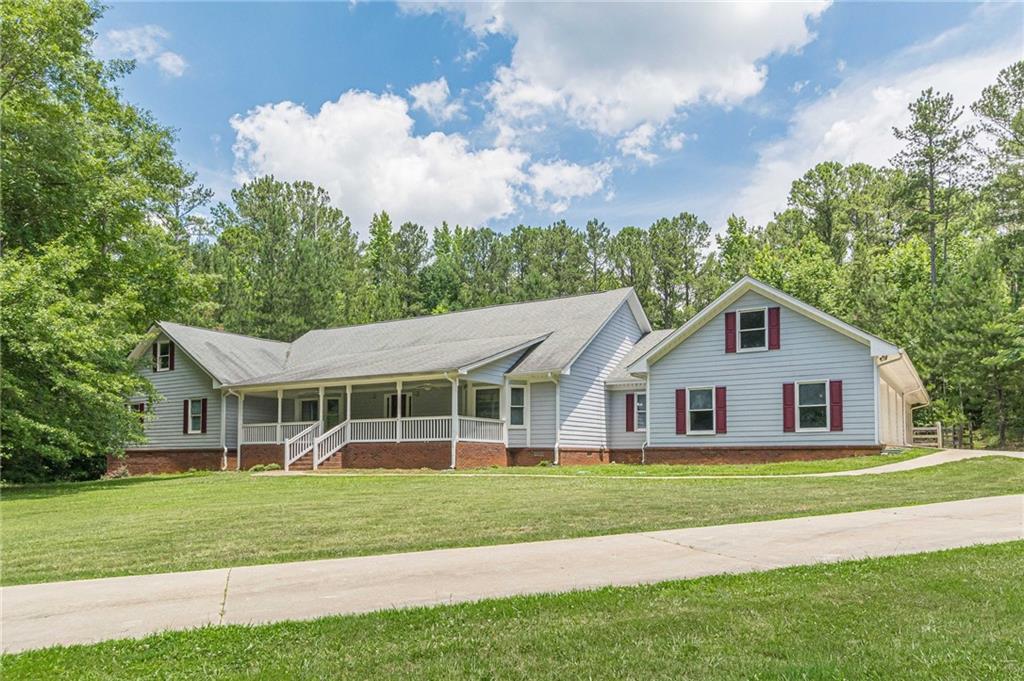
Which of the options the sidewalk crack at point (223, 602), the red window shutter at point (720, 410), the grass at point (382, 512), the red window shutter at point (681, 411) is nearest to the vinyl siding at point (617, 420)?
the red window shutter at point (681, 411)

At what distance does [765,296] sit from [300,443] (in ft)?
50.9

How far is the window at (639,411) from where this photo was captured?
27953mm

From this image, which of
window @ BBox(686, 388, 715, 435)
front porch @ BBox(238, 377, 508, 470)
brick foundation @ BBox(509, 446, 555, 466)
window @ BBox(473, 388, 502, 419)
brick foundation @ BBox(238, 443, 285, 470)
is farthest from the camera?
window @ BBox(473, 388, 502, 419)

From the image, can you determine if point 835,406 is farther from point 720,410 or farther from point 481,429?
point 481,429

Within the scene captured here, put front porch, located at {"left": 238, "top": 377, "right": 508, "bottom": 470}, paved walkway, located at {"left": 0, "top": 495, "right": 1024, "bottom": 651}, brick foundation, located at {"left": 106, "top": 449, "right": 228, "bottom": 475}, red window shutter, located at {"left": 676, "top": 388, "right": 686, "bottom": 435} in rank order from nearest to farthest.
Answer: paved walkway, located at {"left": 0, "top": 495, "right": 1024, "bottom": 651} → red window shutter, located at {"left": 676, "top": 388, "right": 686, "bottom": 435} → front porch, located at {"left": 238, "top": 377, "right": 508, "bottom": 470} → brick foundation, located at {"left": 106, "top": 449, "right": 228, "bottom": 475}

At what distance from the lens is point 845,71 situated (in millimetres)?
21375

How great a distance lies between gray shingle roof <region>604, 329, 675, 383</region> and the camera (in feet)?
93.0

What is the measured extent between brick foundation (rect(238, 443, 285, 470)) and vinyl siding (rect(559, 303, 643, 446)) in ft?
31.7

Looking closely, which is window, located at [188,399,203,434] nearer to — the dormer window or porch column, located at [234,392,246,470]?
porch column, located at [234,392,246,470]

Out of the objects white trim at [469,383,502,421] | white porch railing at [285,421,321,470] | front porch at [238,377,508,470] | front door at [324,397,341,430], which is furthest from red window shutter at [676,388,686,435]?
front door at [324,397,341,430]

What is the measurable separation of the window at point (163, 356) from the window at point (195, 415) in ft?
6.91

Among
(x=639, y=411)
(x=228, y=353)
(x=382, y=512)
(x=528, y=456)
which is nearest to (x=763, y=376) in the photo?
(x=639, y=411)

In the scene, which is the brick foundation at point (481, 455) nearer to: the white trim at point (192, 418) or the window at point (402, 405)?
the window at point (402, 405)

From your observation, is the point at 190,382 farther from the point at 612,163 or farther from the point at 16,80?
the point at 612,163
